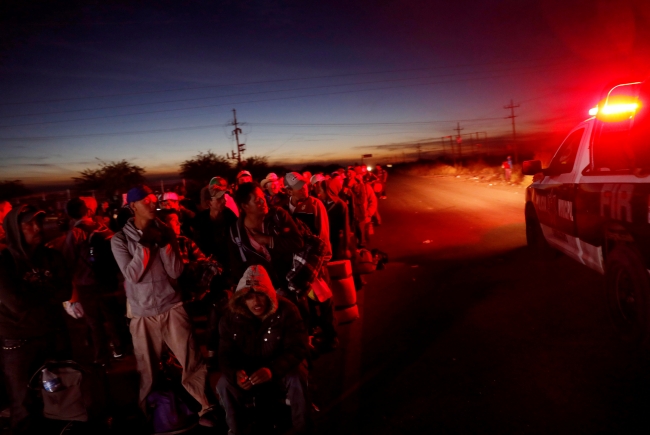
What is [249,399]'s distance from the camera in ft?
12.0

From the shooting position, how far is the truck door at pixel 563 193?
5453 mm

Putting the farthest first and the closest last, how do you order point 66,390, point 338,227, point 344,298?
point 338,227
point 344,298
point 66,390

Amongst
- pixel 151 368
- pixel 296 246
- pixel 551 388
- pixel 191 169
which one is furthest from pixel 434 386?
pixel 191 169

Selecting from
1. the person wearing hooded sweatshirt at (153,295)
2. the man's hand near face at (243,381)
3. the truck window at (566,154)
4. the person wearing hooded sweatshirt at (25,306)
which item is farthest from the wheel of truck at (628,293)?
the person wearing hooded sweatshirt at (25,306)

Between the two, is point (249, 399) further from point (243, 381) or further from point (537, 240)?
point (537, 240)

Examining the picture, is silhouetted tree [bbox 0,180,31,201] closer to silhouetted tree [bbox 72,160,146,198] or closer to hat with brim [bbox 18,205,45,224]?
silhouetted tree [bbox 72,160,146,198]

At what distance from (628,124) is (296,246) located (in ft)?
10.4

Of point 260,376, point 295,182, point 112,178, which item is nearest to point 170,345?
point 260,376

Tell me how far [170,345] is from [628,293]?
4.17 m

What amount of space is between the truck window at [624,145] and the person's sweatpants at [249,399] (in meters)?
3.22

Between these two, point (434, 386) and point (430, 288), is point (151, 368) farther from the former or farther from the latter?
point (430, 288)

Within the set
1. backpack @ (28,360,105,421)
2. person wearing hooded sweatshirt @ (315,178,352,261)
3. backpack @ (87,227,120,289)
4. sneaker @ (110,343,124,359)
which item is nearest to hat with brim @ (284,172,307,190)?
person wearing hooded sweatshirt @ (315,178,352,261)

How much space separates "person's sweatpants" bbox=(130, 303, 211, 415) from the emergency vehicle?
381cm

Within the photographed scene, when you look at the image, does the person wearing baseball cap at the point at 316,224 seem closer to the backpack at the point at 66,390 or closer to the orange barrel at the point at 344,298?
the orange barrel at the point at 344,298
